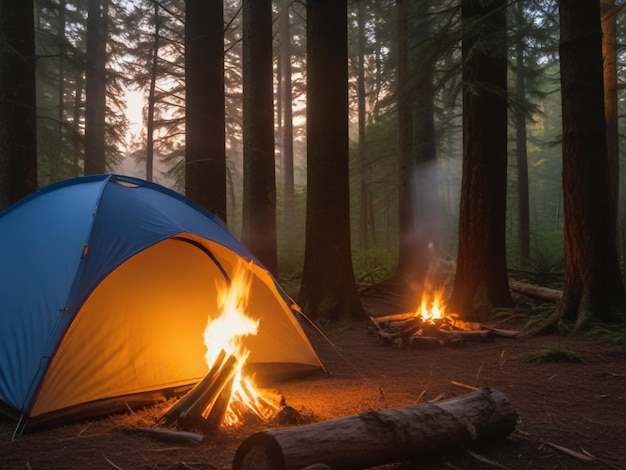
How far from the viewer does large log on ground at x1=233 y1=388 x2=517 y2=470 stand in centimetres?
269

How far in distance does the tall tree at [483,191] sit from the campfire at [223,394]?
17.9 feet

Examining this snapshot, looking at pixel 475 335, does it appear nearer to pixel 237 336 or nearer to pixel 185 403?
pixel 237 336

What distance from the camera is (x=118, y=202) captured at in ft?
16.2

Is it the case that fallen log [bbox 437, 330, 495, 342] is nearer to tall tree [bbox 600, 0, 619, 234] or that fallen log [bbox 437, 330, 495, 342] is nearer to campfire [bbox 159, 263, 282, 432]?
campfire [bbox 159, 263, 282, 432]

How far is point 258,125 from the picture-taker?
10266mm

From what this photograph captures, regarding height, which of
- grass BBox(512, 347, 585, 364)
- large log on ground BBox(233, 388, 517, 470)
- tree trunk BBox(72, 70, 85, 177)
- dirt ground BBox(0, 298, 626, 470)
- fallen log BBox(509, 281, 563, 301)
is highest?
tree trunk BBox(72, 70, 85, 177)

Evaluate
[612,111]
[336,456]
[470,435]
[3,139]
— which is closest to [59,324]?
[336,456]

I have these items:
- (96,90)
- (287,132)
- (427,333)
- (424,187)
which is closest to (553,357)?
(427,333)

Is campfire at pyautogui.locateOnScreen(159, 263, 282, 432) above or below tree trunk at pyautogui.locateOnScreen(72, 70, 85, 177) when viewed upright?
below

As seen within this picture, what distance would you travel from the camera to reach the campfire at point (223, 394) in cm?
384

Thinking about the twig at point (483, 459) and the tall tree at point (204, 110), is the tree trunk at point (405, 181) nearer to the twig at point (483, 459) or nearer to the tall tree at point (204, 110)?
the tall tree at point (204, 110)

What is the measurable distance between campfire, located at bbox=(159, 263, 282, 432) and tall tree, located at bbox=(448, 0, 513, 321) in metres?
5.46

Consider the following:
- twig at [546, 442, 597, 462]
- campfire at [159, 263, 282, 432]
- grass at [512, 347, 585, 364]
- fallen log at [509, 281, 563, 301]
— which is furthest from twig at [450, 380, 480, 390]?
fallen log at [509, 281, 563, 301]

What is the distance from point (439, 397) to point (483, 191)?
5.56 m
